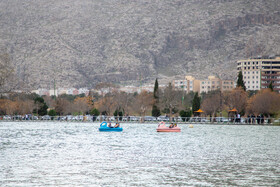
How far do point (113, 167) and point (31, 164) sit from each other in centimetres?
560

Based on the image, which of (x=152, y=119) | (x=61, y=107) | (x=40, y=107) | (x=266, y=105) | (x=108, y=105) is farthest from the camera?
(x=61, y=107)

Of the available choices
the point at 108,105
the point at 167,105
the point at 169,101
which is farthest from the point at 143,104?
the point at 108,105

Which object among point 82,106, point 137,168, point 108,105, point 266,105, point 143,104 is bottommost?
point 137,168

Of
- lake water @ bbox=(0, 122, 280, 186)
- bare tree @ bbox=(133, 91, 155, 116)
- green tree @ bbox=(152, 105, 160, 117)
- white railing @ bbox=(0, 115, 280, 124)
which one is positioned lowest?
lake water @ bbox=(0, 122, 280, 186)

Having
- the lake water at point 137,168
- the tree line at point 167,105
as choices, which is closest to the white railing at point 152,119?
the tree line at point 167,105

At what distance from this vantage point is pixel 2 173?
90.0 feet

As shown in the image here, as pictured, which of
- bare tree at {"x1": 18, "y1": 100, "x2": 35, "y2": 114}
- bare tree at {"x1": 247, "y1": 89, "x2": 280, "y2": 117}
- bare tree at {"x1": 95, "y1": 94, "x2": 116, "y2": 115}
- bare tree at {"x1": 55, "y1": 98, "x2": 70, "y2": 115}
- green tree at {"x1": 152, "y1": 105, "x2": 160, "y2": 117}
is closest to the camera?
bare tree at {"x1": 247, "y1": 89, "x2": 280, "y2": 117}

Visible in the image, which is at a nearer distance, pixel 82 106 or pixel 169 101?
pixel 169 101

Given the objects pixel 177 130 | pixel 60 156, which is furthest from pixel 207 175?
pixel 177 130

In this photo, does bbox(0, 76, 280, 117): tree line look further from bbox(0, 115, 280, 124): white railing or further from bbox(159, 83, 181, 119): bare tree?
bbox(0, 115, 280, 124): white railing

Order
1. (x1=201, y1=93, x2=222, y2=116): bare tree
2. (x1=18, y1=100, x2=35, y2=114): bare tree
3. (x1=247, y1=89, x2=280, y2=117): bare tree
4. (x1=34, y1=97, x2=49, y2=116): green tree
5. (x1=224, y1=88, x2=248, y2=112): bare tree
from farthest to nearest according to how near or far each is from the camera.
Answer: (x1=18, y1=100, x2=35, y2=114): bare tree
(x1=34, y1=97, x2=49, y2=116): green tree
(x1=201, y1=93, x2=222, y2=116): bare tree
(x1=224, y1=88, x2=248, y2=112): bare tree
(x1=247, y1=89, x2=280, y2=117): bare tree

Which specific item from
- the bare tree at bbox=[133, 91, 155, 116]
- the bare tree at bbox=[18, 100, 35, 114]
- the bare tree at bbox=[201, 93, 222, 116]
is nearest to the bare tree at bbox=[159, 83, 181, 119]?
the bare tree at bbox=[133, 91, 155, 116]

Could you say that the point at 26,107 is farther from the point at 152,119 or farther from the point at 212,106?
the point at 212,106

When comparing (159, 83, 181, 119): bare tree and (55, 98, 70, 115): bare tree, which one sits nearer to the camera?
(159, 83, 181, 119): bare tree
